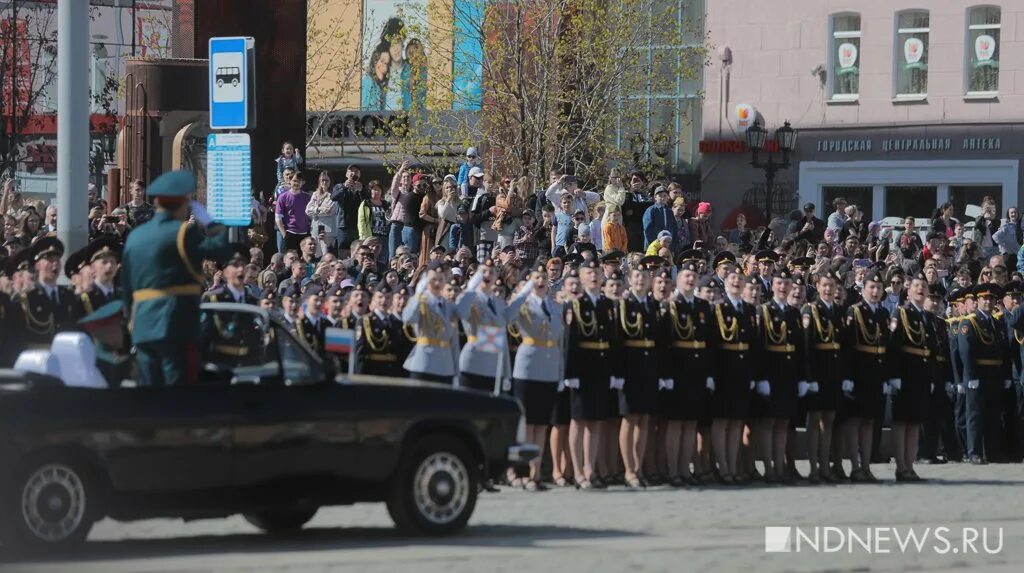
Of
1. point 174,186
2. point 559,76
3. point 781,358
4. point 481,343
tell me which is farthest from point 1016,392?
point 559,76

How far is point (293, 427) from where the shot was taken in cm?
1273

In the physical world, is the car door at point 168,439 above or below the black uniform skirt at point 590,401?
above

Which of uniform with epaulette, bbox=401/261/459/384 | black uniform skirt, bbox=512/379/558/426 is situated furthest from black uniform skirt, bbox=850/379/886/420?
uniform with epaulette, bbox=401/261/459/384

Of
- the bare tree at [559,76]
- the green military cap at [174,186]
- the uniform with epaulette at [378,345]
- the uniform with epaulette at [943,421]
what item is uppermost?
the bare tree at [559,76]

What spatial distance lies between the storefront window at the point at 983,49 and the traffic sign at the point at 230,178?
30741mm

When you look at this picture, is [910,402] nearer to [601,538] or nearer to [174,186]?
[601,538]

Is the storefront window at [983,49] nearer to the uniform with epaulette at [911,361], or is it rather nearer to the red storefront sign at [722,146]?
the red storefront sign at [722,146]

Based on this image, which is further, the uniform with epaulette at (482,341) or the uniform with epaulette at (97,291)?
the uniform with epaulette at (482,341)

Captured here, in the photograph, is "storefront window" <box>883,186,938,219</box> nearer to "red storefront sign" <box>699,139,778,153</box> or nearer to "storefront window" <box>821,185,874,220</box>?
"storefront window" <box>821,185,874,220</box>

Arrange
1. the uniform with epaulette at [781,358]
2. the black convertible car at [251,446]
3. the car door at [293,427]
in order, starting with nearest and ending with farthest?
the black convertible car at [251,446] → the car door at [293,427] → the uniform with epaulette at [781,358]

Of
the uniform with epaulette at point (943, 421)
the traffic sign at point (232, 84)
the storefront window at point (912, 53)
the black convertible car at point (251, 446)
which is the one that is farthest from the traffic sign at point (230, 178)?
the storefront window at point (912, 53)

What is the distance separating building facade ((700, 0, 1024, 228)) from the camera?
42.8 m

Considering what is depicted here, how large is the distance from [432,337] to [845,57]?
2913 centimetres

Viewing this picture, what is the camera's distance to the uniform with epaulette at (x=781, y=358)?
744 inches
